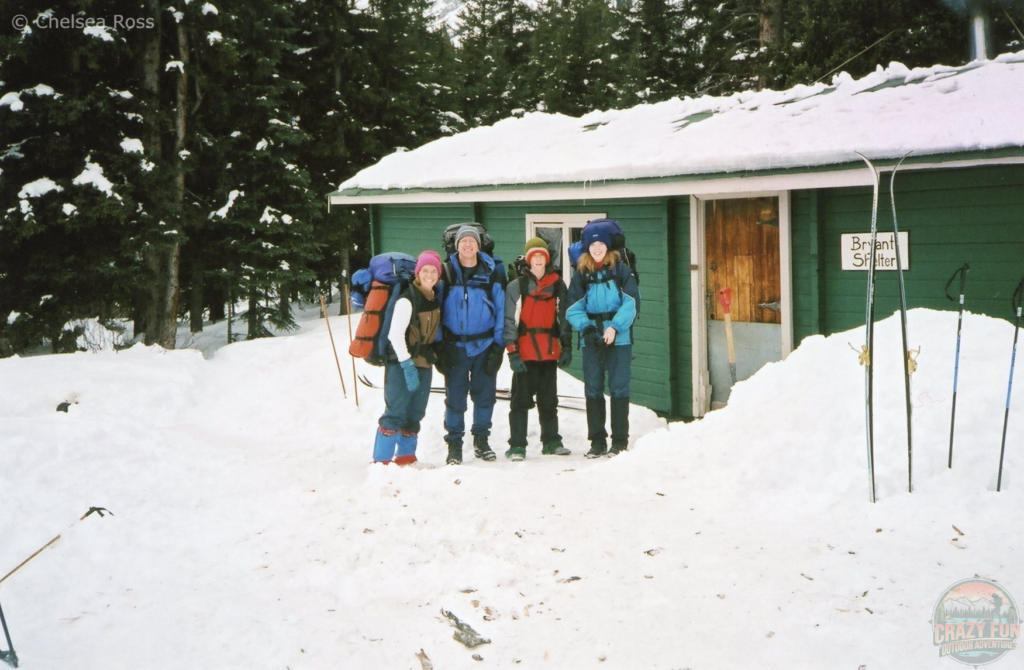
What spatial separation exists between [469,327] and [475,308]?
0.16 meters

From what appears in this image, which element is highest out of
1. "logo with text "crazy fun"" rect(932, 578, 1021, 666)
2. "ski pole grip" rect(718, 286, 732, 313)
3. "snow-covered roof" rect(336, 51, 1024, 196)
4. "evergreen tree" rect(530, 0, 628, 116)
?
"evergreen tree" rect(530, 0, 628, 116)

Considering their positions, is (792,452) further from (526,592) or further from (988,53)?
(988,53)

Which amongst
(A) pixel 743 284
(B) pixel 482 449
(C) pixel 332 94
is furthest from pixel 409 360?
(C) pixel 332 94

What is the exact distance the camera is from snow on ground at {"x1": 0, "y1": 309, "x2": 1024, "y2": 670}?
3822mm

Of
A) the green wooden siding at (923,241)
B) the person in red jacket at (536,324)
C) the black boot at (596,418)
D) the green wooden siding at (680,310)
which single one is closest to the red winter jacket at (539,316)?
the person in red jacket at (536,324)

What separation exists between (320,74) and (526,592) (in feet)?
56.0

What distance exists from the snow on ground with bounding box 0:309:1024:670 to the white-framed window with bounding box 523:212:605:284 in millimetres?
3625

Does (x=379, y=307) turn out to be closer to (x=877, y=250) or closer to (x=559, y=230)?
(x=559, y=230)

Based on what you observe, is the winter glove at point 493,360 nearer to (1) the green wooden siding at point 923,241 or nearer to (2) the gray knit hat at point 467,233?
(2) the gray knit hat at point 467,233

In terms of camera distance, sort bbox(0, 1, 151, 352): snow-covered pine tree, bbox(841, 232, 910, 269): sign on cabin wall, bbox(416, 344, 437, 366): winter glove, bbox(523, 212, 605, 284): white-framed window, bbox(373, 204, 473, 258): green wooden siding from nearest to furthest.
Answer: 1. bbox(416, 344, 437, 366): winter glove
2. bbox(841, 232, 910, 269): sign on cabin wall
3. bbox(523, 212, 605, 284): white-framed window
4. bbox(373, 204, 473, 258): green wooden siding
5. bbox(0, 1, 151, 352): snow-covered pine tree

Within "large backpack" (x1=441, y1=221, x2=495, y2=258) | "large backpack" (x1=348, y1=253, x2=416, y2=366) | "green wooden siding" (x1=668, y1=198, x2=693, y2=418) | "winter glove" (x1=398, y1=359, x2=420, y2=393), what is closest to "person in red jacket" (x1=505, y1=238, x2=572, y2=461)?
"large backpack" (x1=441, y1=221, x2=495, y2=258)

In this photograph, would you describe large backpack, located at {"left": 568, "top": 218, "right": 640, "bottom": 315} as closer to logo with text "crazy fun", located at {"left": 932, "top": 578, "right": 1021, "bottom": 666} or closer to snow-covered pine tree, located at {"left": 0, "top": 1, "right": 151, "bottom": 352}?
logo with text "crazy fun", located at {"left": 932, "top": 578, "right": 1021, "bottom": 666}

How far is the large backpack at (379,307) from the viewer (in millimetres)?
6516

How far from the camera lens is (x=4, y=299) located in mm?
12984
